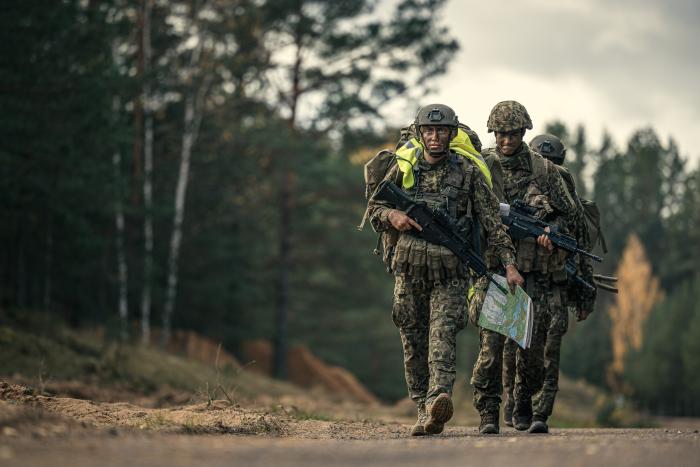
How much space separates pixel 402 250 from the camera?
9.94 metres

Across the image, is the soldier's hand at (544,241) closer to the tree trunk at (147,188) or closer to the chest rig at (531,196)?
the chest rig at (531,196)

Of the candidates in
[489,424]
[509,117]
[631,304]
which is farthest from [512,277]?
[631,304]

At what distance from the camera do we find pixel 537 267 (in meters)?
11.1

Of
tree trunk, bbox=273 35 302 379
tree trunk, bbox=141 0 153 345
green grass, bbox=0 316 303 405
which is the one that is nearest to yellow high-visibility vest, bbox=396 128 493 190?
green grass, bbox=0 316 303 405

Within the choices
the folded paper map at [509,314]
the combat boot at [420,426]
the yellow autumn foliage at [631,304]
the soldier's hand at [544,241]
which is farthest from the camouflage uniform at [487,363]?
the yellow autumn foliage at [631,304]

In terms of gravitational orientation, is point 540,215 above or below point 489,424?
above

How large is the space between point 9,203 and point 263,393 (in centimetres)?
580

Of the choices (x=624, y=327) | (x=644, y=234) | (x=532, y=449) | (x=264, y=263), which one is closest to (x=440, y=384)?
(x=532, y=449)

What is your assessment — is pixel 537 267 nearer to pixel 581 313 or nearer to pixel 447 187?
pixel 581 313

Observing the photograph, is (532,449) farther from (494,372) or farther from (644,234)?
(644,234)

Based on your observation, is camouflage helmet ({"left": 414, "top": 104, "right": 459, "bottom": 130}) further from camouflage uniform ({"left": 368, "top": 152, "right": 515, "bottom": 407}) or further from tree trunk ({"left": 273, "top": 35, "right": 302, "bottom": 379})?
tree trunk ({"left": 273, "top": 35, "right": 302, "bottom": 379})

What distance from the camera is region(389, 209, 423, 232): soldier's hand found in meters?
9.72

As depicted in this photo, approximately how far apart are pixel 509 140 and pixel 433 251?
5.68 feet

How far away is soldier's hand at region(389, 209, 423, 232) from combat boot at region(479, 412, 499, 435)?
5.74ft
